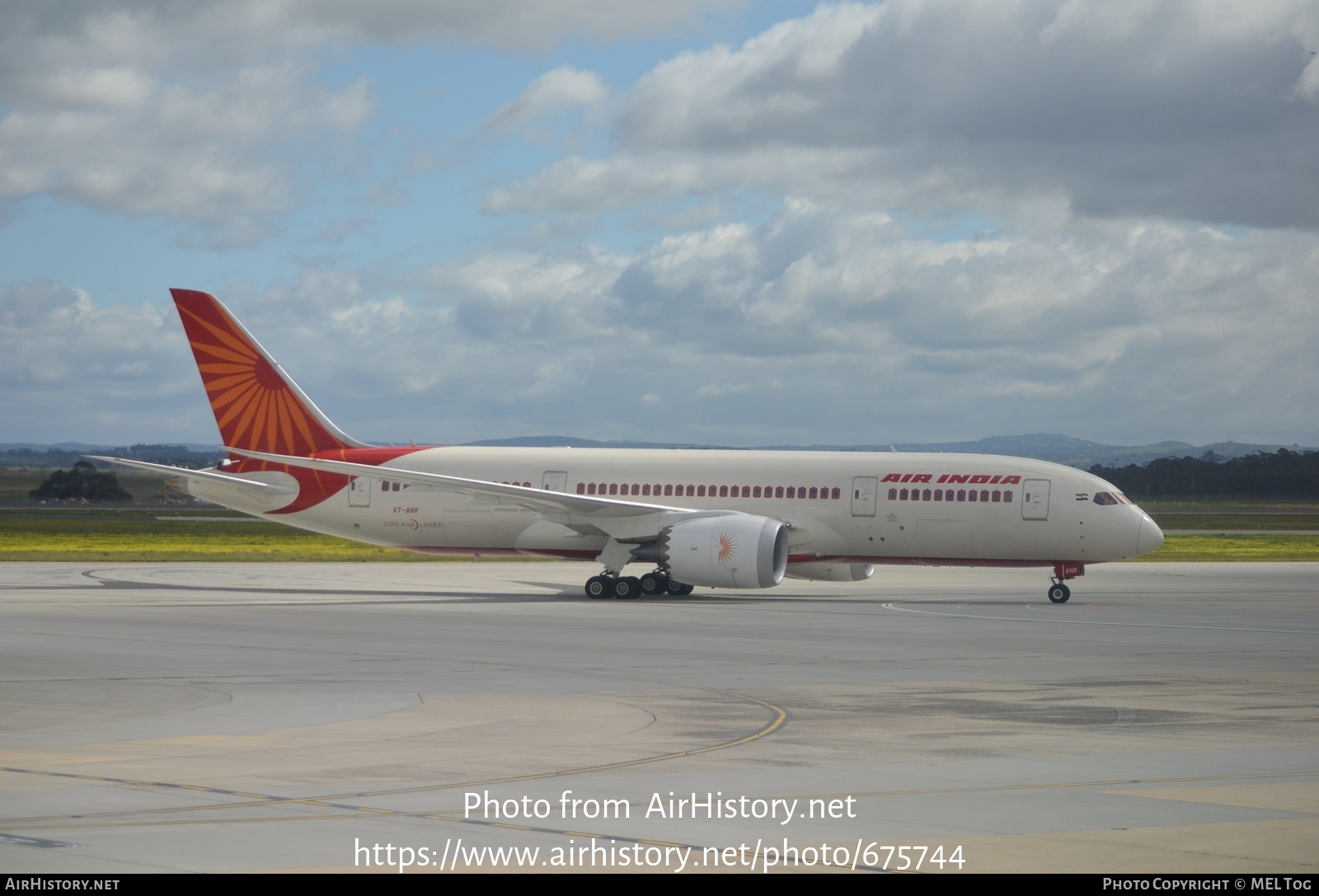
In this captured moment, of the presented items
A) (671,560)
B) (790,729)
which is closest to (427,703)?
(790,729)

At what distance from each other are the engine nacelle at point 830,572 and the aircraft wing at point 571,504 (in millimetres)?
3259

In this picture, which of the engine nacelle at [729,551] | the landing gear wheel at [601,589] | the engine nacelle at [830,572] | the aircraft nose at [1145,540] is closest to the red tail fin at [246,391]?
the landing gear wheel at [601,589]

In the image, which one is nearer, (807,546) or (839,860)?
(839,860)

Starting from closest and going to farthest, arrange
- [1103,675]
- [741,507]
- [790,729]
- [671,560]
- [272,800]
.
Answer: [272,800] < [790,729] < [1103,675] < [671,560] < [741,507]

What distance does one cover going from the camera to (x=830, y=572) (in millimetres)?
40562

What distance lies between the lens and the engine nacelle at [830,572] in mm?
40344

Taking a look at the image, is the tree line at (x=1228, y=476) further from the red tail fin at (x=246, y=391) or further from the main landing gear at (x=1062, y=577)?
the red tail fin at (x=246, y=391)

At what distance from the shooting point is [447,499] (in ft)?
133

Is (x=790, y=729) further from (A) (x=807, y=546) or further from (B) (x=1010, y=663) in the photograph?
(A) (x=807, y=546)

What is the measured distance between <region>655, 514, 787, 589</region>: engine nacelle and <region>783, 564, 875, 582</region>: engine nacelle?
392 cm

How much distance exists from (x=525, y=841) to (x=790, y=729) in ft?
19.0

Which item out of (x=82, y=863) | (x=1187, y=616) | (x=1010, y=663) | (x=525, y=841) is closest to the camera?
(x=82, y=863)

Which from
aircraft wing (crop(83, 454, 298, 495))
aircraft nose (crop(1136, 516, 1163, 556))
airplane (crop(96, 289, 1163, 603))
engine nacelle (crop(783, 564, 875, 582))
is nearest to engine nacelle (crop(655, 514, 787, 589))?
airplane (crop(96, 289, 1163, 603))

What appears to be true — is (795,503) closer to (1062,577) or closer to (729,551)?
(729,551)
